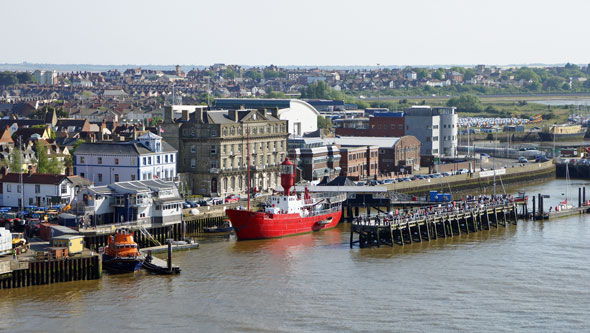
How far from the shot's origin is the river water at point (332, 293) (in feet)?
156

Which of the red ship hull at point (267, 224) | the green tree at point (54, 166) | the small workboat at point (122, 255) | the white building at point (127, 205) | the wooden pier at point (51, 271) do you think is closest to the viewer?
the wooden pier at point (51, 271)

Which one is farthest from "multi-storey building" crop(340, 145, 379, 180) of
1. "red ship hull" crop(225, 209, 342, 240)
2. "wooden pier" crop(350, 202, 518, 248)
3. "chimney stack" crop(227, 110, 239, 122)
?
"red ship hull" crop(225, 209, 342, 240)

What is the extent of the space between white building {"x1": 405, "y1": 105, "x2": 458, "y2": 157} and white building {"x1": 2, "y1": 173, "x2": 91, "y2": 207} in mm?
55831

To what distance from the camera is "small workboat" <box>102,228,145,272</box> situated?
57344 millimetres

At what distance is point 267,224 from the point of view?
228 ft

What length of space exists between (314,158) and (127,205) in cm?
3235

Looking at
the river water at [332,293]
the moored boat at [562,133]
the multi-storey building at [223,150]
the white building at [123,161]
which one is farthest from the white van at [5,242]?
the moored boat at [562,133]

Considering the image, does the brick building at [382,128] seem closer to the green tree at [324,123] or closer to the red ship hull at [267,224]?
the green tree at [324,123]

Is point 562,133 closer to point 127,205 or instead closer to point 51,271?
point 127,205

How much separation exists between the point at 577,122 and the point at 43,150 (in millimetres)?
129994

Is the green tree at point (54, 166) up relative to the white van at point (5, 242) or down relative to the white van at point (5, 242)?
up

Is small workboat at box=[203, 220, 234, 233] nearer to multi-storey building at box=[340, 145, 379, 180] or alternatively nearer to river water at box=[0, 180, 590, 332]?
river water at box=[0, 180, 590, 332]

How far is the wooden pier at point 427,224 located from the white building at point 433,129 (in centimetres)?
4463

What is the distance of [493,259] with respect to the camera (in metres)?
62.2
